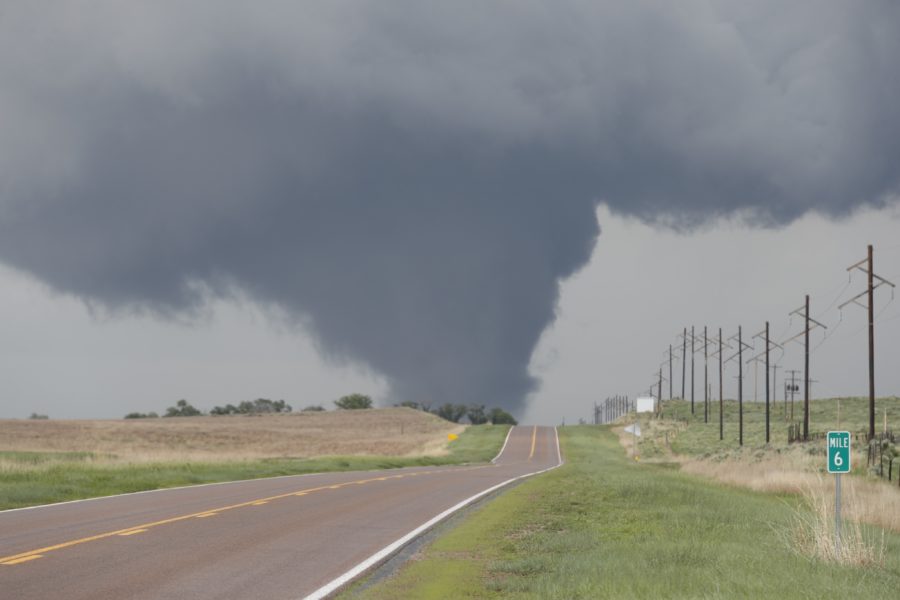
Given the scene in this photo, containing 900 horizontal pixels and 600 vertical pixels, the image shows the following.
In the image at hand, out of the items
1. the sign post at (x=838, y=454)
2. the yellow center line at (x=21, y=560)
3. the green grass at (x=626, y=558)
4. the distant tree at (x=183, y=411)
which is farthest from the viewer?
the distant tree at (x=183, y=411)

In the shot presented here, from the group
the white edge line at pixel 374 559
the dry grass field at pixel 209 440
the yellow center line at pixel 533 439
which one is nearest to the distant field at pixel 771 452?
the white edge line at pixel 374 559

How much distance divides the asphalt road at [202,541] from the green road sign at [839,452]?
24.2 feet

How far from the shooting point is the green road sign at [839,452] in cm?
1395

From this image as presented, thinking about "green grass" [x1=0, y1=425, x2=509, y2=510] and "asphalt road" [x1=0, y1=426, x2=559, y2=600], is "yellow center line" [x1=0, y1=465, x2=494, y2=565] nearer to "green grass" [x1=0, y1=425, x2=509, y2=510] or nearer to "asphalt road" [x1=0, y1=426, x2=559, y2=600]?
"asphalt road" [x1=0, y1=426, x2=559, y2=600]

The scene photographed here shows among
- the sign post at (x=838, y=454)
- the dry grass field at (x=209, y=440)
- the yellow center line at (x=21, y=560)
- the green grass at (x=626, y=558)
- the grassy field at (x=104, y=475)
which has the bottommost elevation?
the dry grass field at (x=209, y=440)

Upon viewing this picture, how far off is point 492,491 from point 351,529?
11.2 m

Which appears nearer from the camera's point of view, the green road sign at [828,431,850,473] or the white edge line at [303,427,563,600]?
the white edge line at [303,427,563,600]

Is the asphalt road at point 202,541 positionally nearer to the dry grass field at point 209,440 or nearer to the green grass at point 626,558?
the green grass at point 626,558

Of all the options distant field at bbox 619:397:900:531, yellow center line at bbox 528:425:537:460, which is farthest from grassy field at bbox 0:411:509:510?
yellow center line at bbox 528:425:537:460

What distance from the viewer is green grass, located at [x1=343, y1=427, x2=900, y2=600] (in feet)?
33.5

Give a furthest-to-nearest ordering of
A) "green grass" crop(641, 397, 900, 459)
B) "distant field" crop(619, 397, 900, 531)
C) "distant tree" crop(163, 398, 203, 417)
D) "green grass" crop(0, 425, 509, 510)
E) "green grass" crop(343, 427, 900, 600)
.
A: "distant tree" crop(163, 398, 203, 417) → "green grass" crop(641, 397, 900, 459) → "distant field" crop(619, 397, 900, 531) → "green grass" crop(0, 425, 509, 510) → "green grass" crop(343, 427, 900, 600)

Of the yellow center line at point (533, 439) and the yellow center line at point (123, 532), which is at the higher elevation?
the yellow center line at point (123, 532)

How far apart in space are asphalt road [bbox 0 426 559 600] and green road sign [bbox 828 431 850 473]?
7.38m

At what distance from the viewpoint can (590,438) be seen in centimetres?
10688
